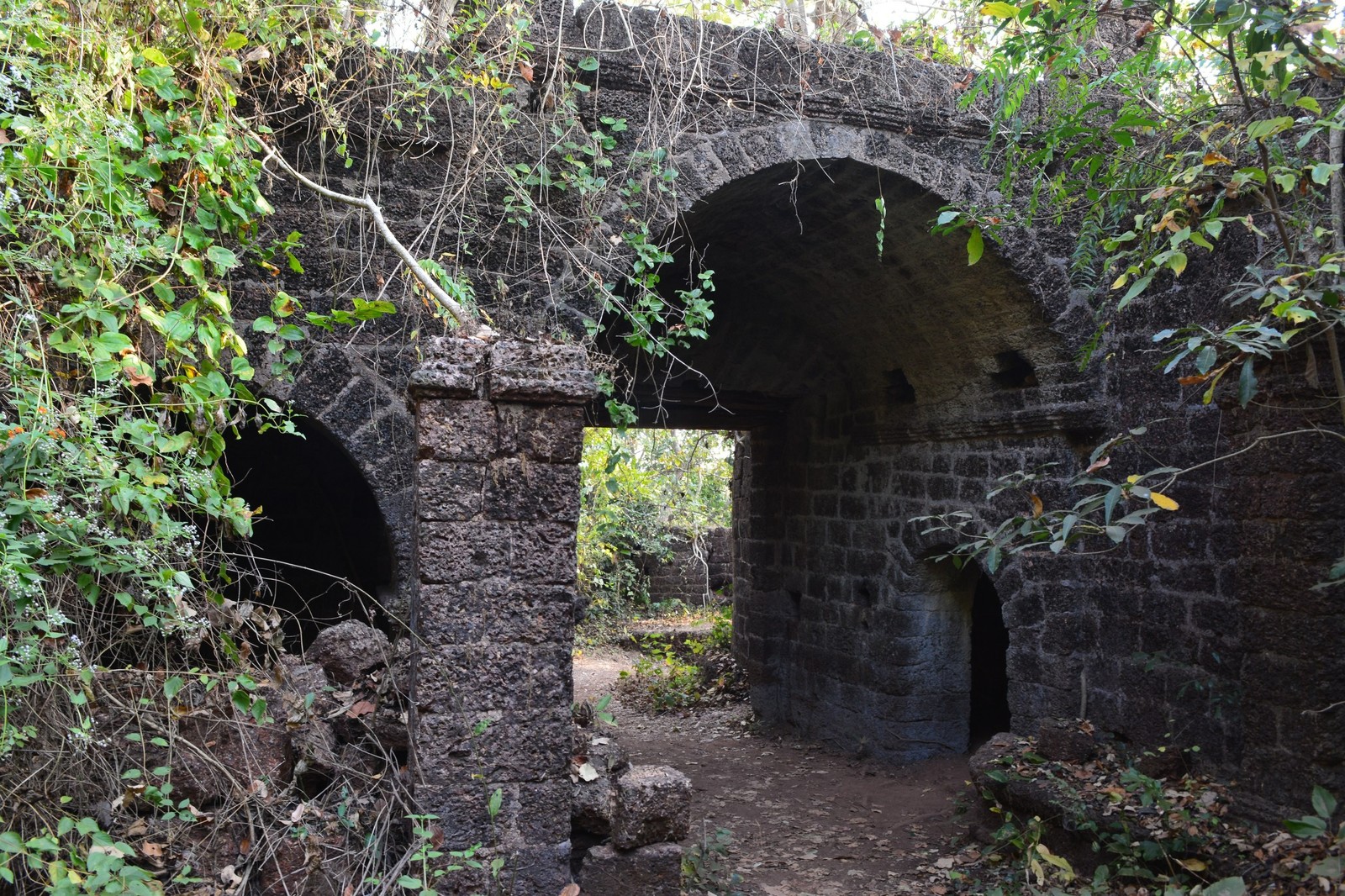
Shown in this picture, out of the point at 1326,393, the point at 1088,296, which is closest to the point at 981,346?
the point at 1088,296

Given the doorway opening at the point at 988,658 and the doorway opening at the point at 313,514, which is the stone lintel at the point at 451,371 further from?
the doorway opening at the point at 988,658

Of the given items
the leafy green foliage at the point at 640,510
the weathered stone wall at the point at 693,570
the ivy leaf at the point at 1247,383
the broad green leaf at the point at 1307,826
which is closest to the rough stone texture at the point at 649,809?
the broad green leaf at the point at 1307,826

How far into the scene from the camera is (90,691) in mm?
2578

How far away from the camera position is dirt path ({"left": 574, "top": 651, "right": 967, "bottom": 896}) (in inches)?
204

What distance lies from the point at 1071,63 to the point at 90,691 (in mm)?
4095

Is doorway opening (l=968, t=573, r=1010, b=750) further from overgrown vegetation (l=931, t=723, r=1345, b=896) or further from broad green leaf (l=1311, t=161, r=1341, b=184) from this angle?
broad green leaf (l=1311, t=161, r=1341, b=184)

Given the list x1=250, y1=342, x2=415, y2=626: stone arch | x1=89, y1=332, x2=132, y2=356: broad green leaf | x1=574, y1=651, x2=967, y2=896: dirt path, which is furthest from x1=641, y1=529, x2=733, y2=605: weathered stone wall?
x1=89, y1=332, x2=132, y2=356: broad green leaf

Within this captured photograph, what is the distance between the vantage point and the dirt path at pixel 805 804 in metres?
5.18

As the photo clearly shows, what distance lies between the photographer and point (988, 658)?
26.8ft

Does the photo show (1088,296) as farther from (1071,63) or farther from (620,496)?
(620,496)

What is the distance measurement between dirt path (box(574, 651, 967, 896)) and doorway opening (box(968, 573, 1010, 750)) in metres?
1.15

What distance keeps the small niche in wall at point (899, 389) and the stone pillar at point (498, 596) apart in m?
4.54

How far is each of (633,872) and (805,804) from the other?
11.0 ft

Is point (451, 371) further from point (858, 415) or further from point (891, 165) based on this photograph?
point (858, 415)
